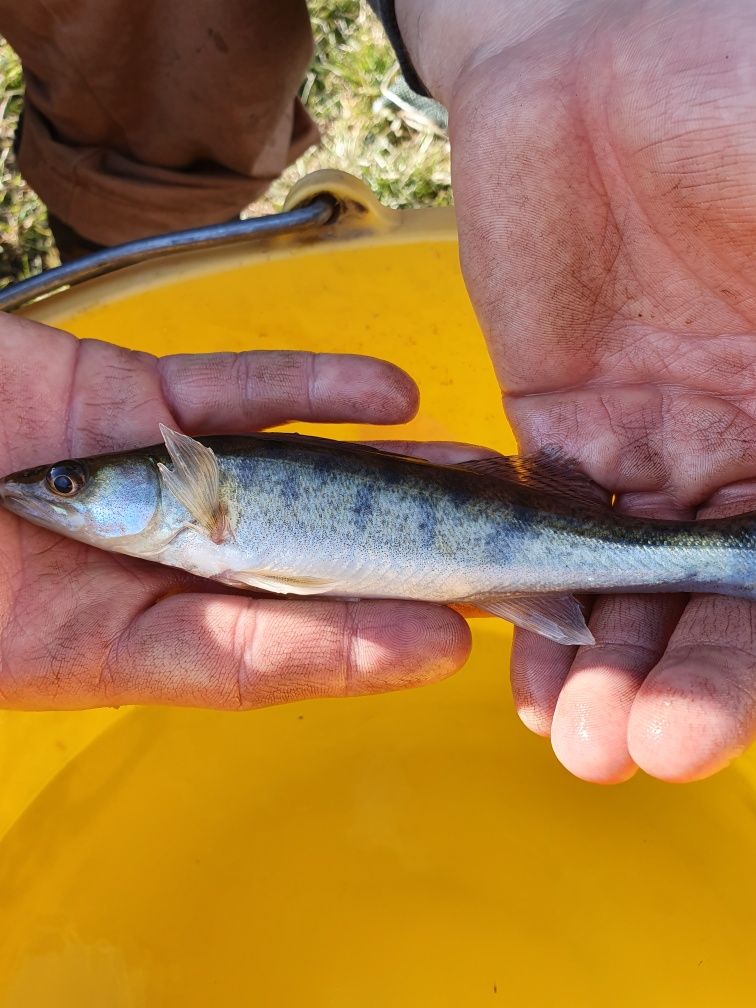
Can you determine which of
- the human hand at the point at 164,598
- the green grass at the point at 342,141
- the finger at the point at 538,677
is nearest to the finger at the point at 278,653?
the human hand at the point at 164,598

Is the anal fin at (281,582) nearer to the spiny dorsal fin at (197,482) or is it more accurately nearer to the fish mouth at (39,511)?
the spiny dorsal fin at (197,482)

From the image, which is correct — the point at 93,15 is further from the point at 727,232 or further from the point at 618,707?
the point at 618,707

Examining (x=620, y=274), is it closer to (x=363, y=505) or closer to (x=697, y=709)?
(x=363, y=505)

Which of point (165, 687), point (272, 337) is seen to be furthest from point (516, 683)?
point (272, 337)

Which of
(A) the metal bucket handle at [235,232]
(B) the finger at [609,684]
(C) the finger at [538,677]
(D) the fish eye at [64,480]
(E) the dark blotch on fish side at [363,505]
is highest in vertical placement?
(A) the metal bucket handle at [235,232]

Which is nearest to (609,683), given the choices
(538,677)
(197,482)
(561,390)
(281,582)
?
(538,677)
